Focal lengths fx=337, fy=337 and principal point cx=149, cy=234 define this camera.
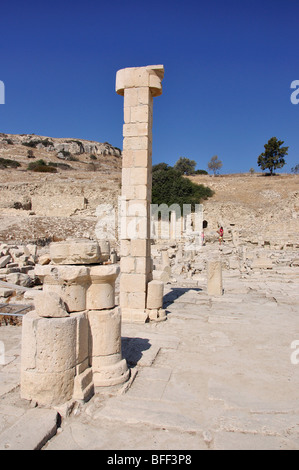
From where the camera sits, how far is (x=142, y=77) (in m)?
6.81

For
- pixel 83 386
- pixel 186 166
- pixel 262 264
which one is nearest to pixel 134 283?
pixel 83 386

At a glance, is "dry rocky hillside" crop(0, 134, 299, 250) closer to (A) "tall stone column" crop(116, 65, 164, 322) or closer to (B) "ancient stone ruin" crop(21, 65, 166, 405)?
(A) "tall stone column" crop(116, 65, 164, 322)

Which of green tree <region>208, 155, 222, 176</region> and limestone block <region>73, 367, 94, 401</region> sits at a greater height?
green tree <region>208, 155, 222, 176</region>

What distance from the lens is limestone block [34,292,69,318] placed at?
339 centimetres

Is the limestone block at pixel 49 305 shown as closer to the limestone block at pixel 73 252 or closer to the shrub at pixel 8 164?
the limestone block at pixel 73 252

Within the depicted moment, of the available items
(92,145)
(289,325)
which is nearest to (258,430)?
(289,325)

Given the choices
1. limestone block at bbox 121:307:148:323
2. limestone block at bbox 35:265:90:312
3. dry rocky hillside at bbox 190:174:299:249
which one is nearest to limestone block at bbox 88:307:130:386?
limestone block at bbox 35:265:90:312

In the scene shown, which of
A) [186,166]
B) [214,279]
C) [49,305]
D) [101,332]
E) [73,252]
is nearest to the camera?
[49,305]

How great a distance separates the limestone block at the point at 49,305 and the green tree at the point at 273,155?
5372 centimetres

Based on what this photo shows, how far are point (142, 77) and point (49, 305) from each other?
5251mm

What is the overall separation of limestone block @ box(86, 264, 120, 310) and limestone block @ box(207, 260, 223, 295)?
19.0 feet

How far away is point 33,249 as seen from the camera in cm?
1692

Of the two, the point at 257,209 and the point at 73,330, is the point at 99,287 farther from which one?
the point at 257,209
